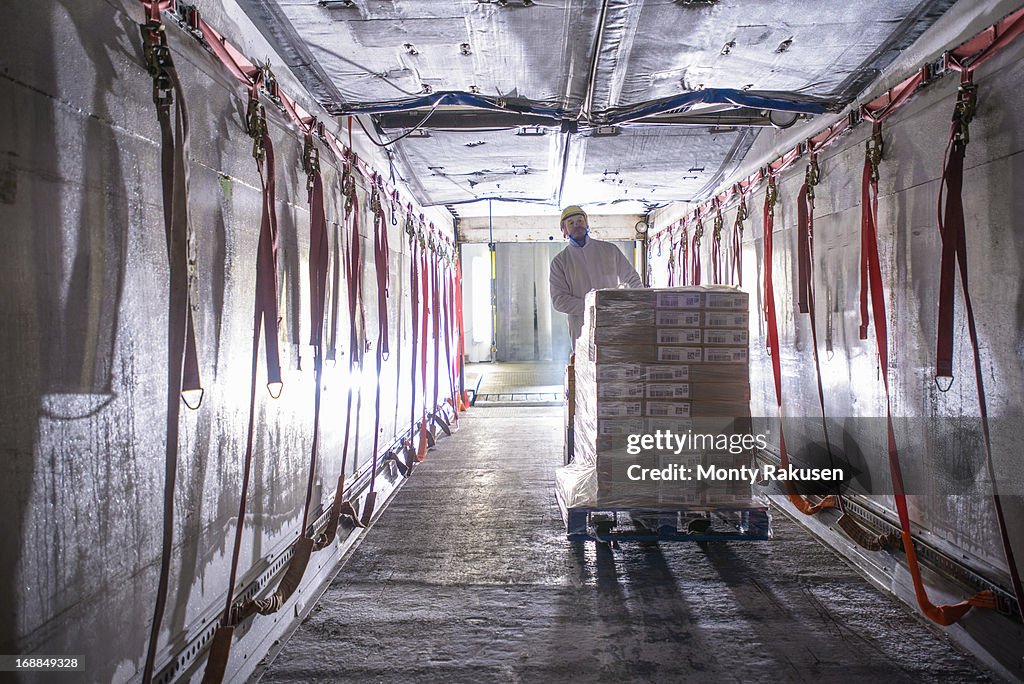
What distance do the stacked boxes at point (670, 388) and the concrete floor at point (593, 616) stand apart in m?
0.49

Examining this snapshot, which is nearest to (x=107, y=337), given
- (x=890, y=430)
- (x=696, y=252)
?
(x=890, y=430)

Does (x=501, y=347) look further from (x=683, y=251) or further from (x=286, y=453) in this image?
(x=286, y=453)

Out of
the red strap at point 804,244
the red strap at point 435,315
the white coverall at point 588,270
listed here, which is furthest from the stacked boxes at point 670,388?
the red strap at point 435,315

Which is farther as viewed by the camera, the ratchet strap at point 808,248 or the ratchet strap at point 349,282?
the ratchet strap at point 808,248

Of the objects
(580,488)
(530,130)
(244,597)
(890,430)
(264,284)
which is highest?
A: (530,130)

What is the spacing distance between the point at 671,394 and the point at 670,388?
3cm

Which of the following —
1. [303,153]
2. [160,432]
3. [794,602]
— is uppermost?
[303,153]

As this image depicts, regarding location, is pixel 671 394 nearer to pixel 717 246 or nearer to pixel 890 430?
pixel 890 430

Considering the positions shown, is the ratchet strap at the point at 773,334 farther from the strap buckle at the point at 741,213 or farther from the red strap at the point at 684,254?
the red strap at the point at 684,254

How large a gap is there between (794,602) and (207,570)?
8.79 feet

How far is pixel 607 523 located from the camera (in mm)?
3457

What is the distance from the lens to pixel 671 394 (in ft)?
10.8

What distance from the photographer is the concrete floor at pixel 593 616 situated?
2.47 metres

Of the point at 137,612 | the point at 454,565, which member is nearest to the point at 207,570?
the point at 137,612
